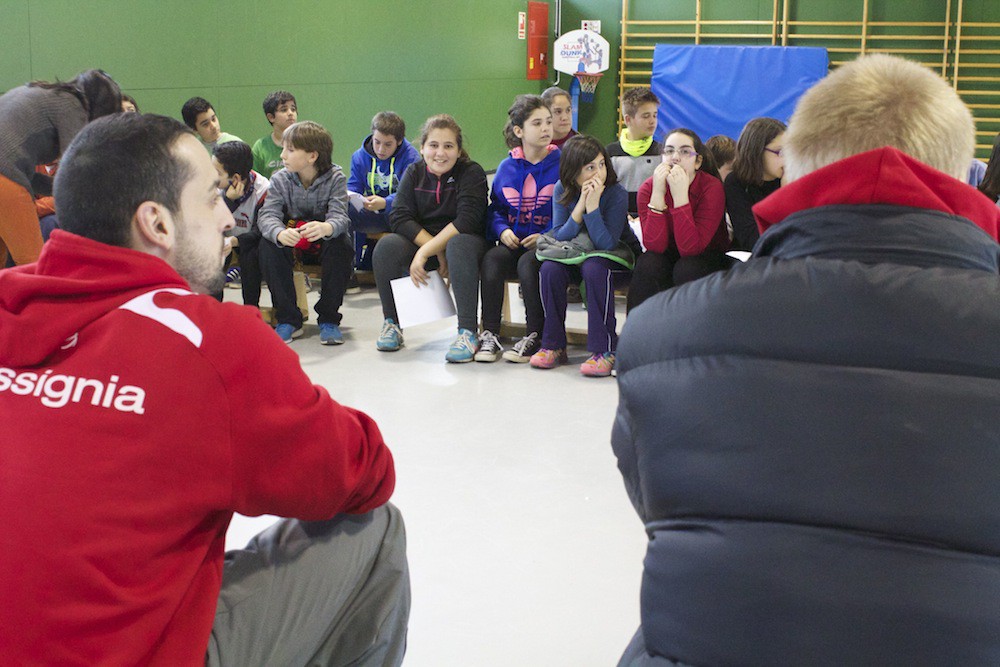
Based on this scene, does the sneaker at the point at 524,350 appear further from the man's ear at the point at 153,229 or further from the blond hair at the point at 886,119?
the blond hair at the point at 886,119

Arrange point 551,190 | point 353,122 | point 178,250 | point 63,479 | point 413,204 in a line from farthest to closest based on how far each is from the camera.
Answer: point 353,122
point 413,204
point 551,190
point 178,250
point 63,479

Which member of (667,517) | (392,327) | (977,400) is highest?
(977,400)

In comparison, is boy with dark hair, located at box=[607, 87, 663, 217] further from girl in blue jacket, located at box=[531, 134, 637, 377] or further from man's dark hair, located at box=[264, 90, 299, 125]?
man's dark hair, located at box=[264, 90, 299, 125]

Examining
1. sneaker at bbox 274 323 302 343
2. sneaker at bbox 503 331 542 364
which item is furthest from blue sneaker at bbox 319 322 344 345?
sneaker at bbox 503 331 542 364

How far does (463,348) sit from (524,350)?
26cm

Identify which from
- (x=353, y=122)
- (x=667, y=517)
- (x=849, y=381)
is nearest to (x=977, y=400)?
(x=849, y=381)

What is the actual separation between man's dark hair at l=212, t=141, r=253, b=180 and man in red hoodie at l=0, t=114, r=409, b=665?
11.2 ft

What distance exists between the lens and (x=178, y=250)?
4.65 ft

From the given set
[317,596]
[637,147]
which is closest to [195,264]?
[317,596]

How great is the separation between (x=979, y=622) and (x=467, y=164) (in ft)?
12.2

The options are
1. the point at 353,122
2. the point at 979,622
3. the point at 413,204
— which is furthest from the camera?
the point at 353,122

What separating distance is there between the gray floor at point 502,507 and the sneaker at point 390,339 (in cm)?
7

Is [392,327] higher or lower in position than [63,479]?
lower

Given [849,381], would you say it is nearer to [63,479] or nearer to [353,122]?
[63,479]
